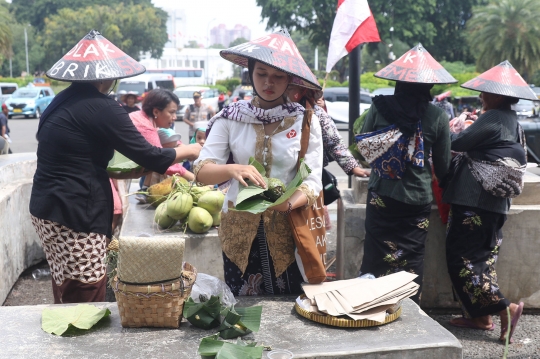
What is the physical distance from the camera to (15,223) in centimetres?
538

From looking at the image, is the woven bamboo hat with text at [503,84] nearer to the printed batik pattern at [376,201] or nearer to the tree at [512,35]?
the printed batik pattern at [376,201]

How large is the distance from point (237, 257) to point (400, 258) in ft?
5.41

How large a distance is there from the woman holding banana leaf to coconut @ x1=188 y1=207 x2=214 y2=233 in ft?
5.40

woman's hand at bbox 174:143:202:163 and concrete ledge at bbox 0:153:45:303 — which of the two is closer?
woman's hand at bbox 174:143:202:163

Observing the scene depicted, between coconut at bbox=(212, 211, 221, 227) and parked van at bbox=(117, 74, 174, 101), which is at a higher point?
parked van at bbox=(117, 74, 174, 101)

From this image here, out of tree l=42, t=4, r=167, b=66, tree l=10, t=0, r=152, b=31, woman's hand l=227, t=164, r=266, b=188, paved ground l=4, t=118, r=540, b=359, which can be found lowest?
paved ground l=4, t=118, r=540, b=359

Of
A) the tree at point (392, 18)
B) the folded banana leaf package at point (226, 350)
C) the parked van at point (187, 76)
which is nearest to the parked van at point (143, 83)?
the tree at point (392, 18)

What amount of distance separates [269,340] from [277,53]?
3.93 feet

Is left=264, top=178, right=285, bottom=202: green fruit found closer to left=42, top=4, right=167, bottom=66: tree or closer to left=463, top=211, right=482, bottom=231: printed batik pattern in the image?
left=463, top=211, right=482, bottom=231: printed batik pattern

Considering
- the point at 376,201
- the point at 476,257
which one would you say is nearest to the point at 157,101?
the point at 376,201

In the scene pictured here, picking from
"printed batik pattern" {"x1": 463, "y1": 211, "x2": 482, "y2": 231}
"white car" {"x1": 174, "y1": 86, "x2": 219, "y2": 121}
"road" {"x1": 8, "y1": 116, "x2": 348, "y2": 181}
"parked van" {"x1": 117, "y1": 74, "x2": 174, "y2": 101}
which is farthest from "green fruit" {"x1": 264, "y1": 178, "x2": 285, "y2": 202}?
"white car" {"x1": 174, "y1": 86, "x2": 219, "y2": 121}

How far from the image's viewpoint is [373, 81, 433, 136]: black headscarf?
3945mm

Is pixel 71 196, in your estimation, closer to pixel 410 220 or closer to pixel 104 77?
pixel 104 77

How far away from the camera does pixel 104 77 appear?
3.20m
